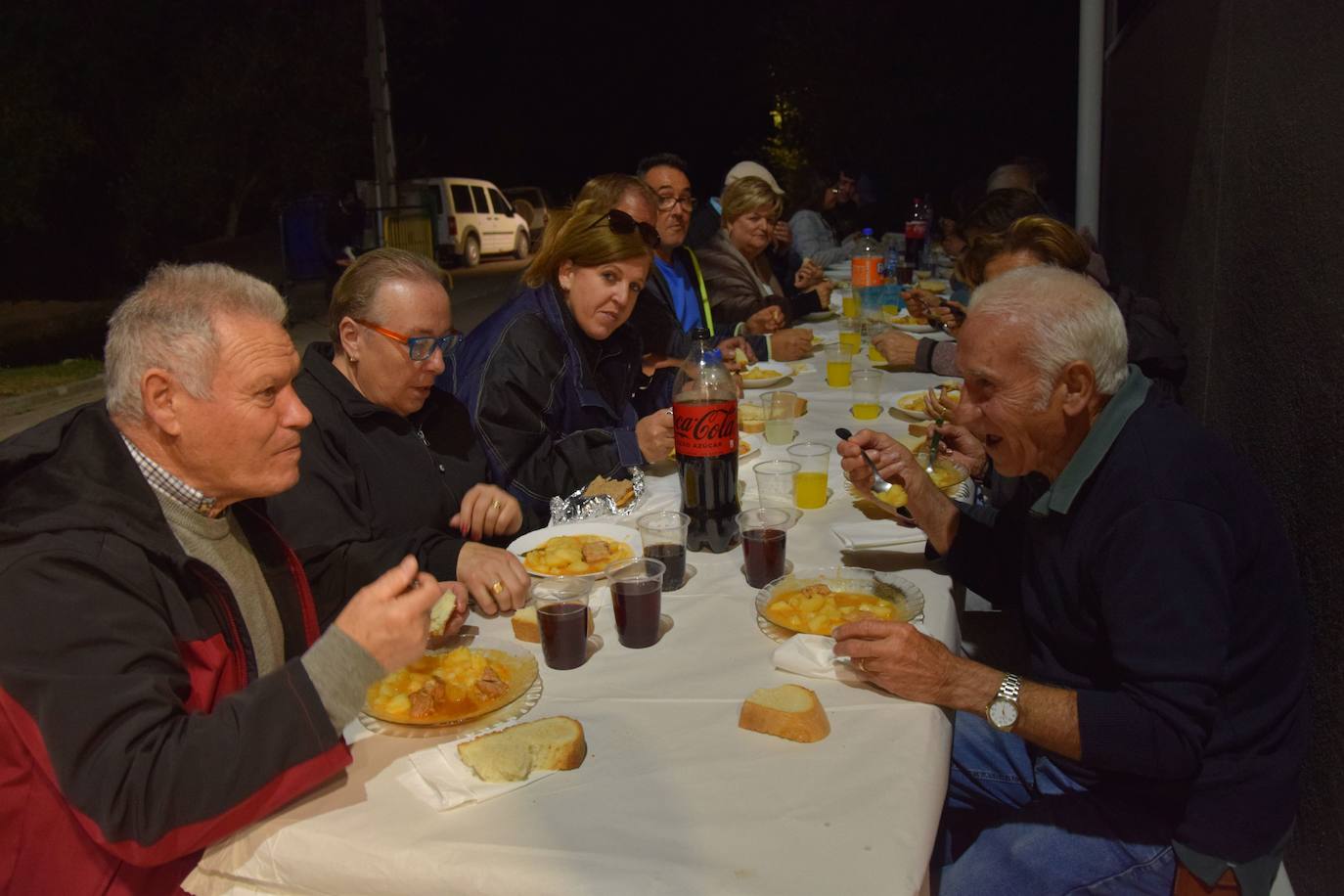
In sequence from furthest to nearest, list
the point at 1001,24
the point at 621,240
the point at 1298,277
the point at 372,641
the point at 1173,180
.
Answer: the point at 1001,24 → the point at 1173,180 → the point at 621,240 → the point at 1298,277 → the point at 372,641

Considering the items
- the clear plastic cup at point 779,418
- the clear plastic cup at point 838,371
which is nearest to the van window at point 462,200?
the clear plastic cup at point 838,371

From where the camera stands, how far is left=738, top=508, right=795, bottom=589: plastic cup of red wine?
2402 mm

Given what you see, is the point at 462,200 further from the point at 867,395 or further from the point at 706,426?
the point at 706,426

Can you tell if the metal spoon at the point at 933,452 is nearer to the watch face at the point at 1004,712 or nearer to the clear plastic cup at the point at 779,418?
the clear plastic cup at the point at 779,418

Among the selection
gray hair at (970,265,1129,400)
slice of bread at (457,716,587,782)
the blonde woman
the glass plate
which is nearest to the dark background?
the blonde woman

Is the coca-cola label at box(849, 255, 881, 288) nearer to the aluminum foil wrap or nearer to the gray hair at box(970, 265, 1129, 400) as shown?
the aluminum foil wrap

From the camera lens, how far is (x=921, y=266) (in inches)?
379

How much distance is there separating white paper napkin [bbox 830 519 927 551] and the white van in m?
19.8

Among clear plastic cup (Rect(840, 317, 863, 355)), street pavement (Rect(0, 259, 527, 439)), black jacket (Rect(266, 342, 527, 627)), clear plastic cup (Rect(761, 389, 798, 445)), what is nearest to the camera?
black jacket (Rect(266, 342, 527, 627))

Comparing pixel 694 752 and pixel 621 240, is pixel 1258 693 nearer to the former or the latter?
pixel 694 752

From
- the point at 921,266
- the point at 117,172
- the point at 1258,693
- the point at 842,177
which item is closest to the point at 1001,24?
the point at 842,177

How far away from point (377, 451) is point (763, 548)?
4.00ft

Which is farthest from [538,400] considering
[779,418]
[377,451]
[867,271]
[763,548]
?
[867,271]

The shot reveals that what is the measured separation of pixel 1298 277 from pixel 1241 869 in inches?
69.1
